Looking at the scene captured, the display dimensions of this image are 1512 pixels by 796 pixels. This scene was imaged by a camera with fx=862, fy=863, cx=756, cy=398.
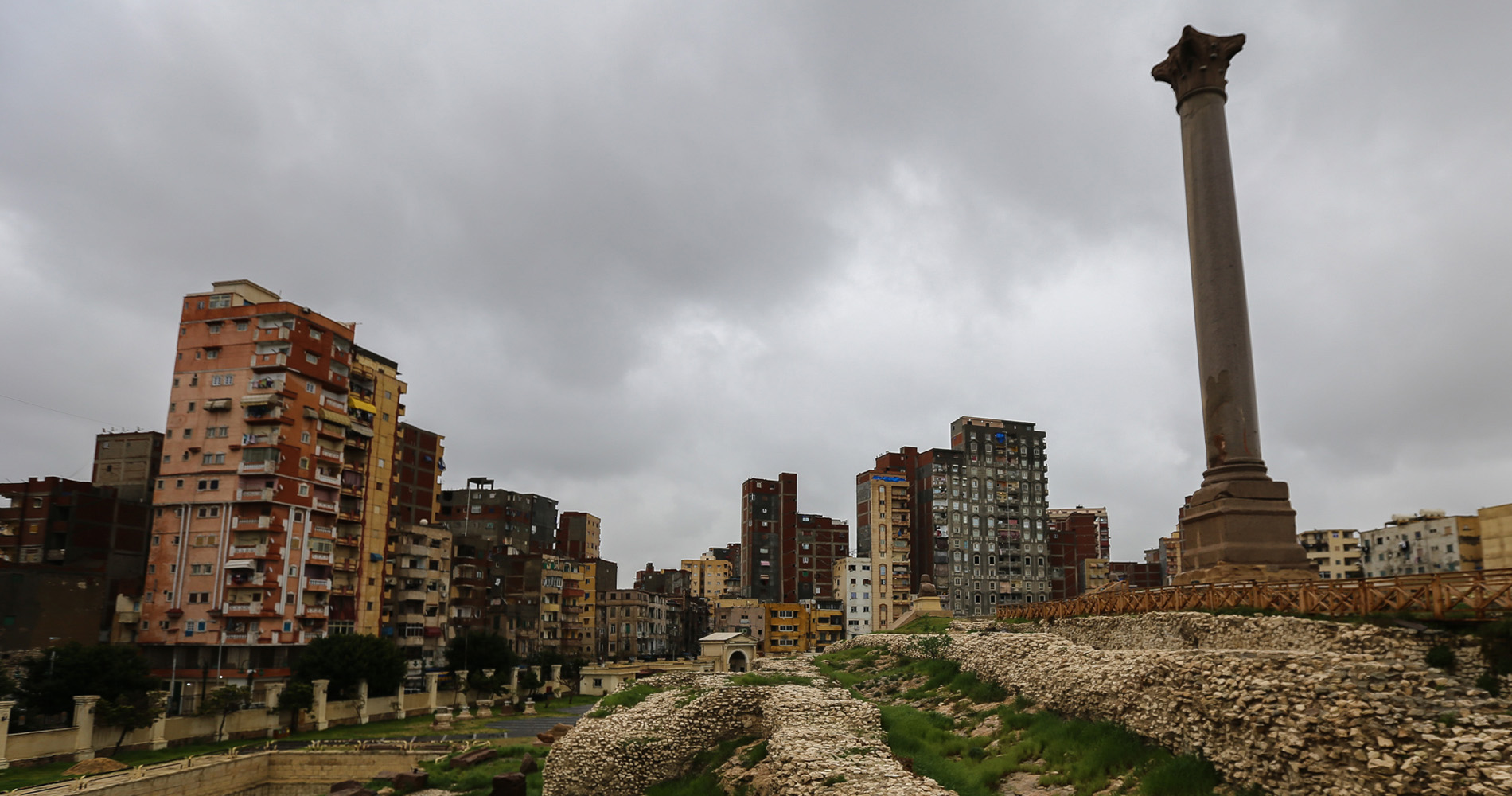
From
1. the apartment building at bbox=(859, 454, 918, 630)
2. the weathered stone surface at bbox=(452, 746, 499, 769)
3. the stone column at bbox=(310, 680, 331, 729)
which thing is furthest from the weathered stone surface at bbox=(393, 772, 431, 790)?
the apartment building at bbox=(859, 454, 918, 630)

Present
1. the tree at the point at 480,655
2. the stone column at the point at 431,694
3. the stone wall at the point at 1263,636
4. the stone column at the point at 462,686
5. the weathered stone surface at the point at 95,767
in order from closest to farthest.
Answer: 1. the stone wall at the point at 1263,636
2. the weathered stone surface at the point at 95,767
3. the stone column at the point at 431,694
4. the stone column at the point at 462,686
5. the tree at the point at 480,655

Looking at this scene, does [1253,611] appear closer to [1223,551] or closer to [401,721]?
[1223,551]

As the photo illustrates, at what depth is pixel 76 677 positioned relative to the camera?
50.5 m

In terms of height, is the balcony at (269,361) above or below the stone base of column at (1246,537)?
above

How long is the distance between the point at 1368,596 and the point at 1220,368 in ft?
44.9

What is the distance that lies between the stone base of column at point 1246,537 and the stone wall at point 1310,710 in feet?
20.9

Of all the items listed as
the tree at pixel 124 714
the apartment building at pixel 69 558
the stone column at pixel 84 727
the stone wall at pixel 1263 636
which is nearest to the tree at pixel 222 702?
the tree at pixel 124 714

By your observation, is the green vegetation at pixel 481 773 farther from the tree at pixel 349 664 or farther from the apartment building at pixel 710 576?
the apartment building at pixel 710 576

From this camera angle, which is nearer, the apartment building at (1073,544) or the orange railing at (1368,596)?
the orange railing at (1368,596)

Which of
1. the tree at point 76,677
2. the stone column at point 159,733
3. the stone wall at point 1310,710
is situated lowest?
the stone column at point 159,733

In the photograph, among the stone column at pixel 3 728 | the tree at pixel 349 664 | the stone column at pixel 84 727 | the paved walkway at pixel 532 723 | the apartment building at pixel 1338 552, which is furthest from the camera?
the apartment building at pixel 1338 552

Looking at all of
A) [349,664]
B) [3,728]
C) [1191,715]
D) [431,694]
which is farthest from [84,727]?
[1191,715]

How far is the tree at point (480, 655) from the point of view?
85.3 meters

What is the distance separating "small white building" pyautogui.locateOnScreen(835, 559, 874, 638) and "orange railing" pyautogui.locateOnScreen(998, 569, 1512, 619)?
86.3 meters
